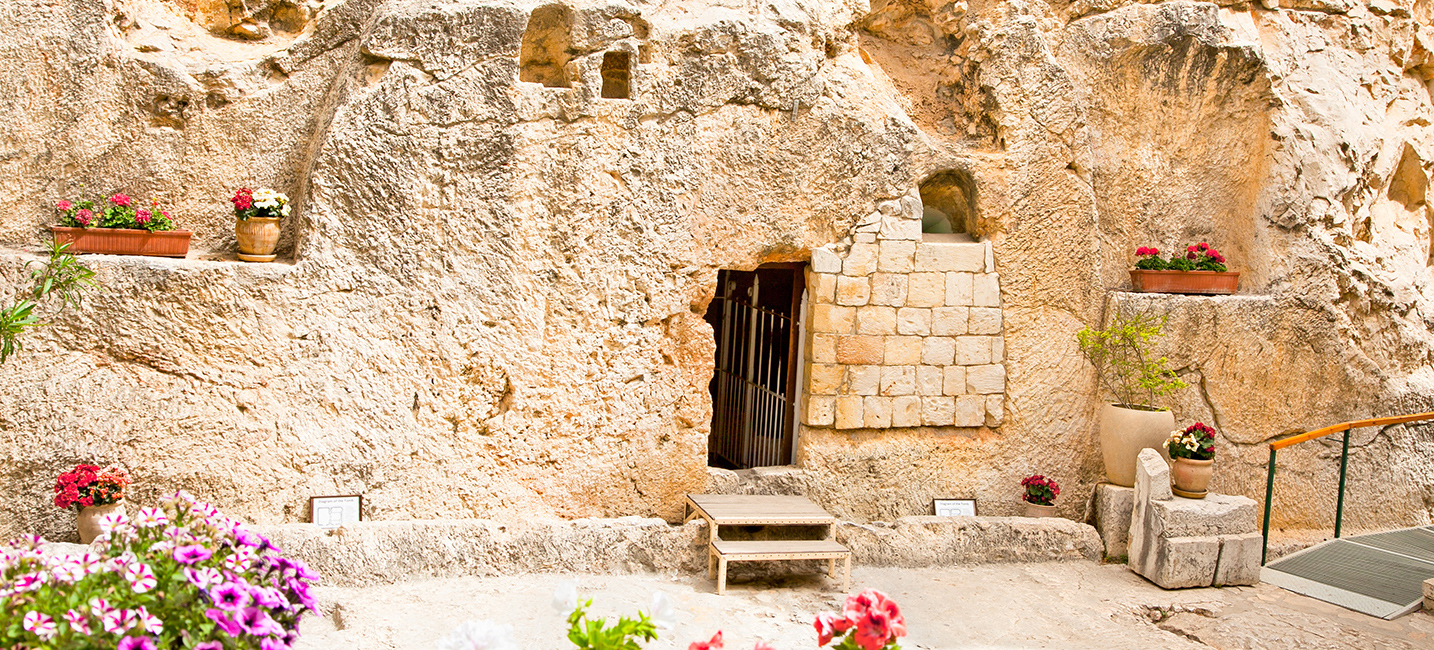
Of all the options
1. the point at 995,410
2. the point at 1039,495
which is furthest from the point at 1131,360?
the point at 1039,495

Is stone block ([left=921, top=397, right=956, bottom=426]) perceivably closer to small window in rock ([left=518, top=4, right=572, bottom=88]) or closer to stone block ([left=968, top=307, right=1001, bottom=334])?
stone block ([left=968, top=307, right=1001, bottom=334])

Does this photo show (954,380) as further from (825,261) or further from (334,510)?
(334,510)

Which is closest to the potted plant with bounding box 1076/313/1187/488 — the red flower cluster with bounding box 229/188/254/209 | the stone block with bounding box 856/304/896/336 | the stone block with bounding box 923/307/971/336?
the stone block with bounding box 923/307/971/336

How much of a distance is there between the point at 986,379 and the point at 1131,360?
1030 millimetres

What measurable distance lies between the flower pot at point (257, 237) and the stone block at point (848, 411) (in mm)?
3314

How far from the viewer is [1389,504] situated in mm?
7129

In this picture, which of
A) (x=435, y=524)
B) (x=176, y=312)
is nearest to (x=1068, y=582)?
(x=435, y=524)

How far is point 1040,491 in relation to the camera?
666 centimetres

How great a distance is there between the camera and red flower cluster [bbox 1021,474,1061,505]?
262 inches

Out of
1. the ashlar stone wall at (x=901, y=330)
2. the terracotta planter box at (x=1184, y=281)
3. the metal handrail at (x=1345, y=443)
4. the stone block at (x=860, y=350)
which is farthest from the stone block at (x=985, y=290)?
the metal handrail at (x=1345, y=443)

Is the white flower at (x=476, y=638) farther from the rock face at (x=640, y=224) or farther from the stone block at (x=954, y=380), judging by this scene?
the stone block at (x=954, y=380)

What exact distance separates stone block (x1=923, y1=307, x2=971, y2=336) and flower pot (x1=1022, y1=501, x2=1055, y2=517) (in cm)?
119

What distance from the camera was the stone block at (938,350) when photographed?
657 centimetres

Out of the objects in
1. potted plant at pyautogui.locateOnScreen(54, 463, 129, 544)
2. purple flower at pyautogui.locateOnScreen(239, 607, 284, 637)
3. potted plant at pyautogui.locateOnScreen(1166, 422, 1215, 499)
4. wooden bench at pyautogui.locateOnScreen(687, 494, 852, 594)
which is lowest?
wooden bench at pyautogui.locateOnScreen(687, 494, 852, 594)
